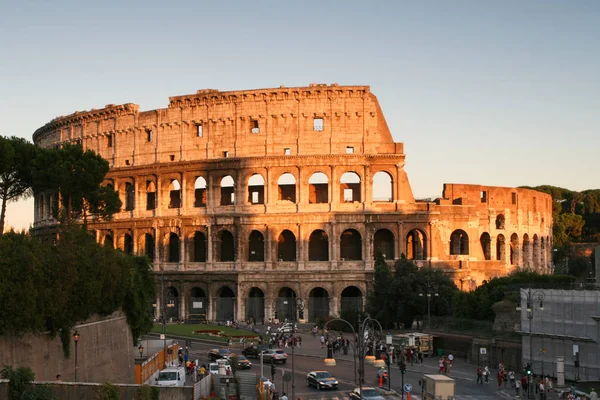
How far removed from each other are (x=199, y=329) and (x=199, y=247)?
12.8 metres

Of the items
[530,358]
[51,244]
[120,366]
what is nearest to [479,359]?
[530,358]

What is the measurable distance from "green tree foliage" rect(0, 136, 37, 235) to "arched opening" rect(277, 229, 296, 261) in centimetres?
2057

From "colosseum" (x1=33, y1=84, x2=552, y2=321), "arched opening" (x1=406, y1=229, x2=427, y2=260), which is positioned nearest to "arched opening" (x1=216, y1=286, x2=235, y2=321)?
"colosseum" (x1=33, y1=84, x2=552, y2=321)

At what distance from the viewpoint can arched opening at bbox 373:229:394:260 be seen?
64.1 m

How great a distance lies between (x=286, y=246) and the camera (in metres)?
66.0

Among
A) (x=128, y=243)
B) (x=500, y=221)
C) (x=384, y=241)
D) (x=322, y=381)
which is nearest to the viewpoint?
(x=322, y=381)

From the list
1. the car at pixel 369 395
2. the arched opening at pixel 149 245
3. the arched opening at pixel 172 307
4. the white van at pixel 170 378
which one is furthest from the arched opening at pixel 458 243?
the white van at pixel 170 378

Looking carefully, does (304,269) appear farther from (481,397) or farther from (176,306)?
(481,397)

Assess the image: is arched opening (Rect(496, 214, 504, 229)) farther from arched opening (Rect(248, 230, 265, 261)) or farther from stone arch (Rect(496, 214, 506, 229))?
arched opening (Rect(248, 230, 265, 261))

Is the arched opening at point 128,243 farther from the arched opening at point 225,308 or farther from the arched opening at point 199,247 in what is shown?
the arched opening at point 225,308

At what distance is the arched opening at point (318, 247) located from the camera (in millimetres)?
65188

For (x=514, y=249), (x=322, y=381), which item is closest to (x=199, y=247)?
(x=514, y=249)

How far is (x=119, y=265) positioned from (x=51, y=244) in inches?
164

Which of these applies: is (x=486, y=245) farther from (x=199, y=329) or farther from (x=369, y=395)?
(x=369, y=395)
